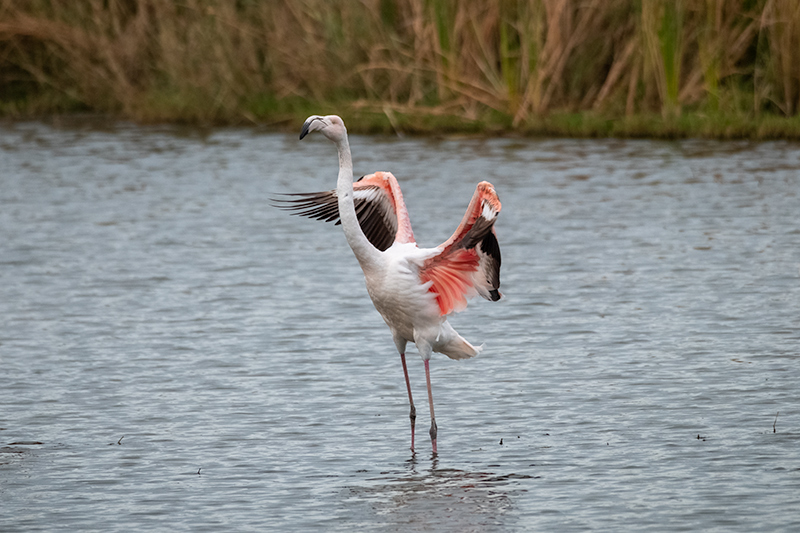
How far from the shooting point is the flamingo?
6391 mm

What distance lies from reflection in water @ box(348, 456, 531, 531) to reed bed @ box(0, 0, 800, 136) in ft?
37.4

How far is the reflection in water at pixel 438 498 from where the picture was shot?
559 centimetres

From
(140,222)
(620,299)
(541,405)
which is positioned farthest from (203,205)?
(541,405)

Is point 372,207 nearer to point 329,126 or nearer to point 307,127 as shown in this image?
point 329,126

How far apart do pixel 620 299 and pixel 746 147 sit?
767 centimetres

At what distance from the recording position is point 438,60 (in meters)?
18.4

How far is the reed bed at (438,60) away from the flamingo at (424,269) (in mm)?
10452

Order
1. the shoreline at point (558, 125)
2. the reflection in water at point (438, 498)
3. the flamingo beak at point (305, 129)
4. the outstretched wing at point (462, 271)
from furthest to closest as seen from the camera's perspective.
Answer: the shoreline at point (558, 125)
the outstretched wing at point (462, 271)
the flamingo beak at point (305, 129)
the reflection in water at point (438, 498)

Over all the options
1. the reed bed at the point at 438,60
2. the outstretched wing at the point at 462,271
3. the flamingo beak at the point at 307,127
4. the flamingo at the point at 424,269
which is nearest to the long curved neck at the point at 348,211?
the flamingo at the point at 424,269

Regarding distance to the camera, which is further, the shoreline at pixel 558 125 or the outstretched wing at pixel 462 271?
the shoreline at pixel 558 125

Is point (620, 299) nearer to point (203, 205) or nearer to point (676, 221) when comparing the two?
point (676, 221)

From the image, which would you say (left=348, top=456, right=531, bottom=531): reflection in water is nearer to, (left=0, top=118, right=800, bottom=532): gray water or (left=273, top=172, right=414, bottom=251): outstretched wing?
(left=0, top=118, right=800, bottom=532): gray water

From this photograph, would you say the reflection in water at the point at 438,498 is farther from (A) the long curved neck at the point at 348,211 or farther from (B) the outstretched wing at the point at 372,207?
(B) the outstretched wing at the point at 372,207

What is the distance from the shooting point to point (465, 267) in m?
6.79
